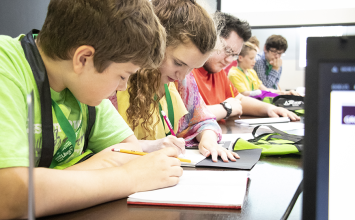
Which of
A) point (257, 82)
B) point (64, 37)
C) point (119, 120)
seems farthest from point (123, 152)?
point (257, 82)

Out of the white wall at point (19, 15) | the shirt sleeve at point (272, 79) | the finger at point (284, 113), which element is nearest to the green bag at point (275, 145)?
the finger at point (284, 113)

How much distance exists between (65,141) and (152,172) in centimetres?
22

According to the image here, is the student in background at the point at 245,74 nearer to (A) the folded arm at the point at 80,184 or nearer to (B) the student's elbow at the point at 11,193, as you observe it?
(A) the folded arm at the point at 80,184

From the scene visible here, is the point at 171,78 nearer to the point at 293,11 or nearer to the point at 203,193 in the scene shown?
the point at 203,193

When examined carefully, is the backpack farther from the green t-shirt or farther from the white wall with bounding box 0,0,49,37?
the white wall with bounding box 0,0,49,37

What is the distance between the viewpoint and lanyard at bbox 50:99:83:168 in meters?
0.64

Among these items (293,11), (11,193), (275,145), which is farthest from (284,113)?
(293,11)

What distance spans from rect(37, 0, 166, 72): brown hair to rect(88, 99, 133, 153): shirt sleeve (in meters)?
0.23

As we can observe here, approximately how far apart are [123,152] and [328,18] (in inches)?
192

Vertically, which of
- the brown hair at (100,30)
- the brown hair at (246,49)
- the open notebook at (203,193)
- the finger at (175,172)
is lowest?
the open notebook at (203,193)

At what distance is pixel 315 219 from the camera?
271 millimetres

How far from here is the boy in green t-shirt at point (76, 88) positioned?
463 millimetres

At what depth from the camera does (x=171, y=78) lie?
1036mm

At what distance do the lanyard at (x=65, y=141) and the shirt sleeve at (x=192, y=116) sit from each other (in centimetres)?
51
